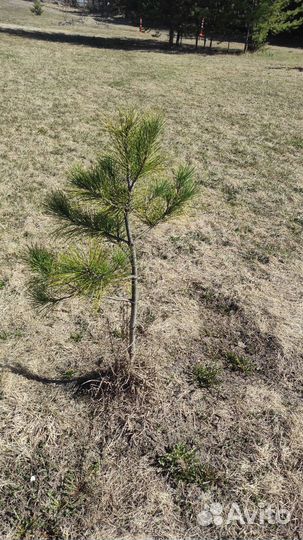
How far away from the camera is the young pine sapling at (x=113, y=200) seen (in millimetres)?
2049

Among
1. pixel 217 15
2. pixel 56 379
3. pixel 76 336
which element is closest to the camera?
pixel 56 379

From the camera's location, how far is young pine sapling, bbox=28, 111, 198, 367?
2.05m

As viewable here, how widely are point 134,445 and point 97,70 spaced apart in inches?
579

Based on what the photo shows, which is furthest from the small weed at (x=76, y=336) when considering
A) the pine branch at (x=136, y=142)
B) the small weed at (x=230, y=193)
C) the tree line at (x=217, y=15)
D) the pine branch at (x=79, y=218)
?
the tree line at (x=217, y=15)

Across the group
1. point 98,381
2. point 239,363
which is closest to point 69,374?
point 98,381

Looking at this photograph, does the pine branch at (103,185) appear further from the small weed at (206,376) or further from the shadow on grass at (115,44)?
the shadow on grass at (115,44)

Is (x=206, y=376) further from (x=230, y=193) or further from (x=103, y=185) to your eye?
(x=230, y=193)

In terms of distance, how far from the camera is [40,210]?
17.9 feet

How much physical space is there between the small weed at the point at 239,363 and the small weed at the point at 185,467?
0.89m

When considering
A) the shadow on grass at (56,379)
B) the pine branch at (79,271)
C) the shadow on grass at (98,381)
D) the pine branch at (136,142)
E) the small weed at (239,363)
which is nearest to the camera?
the pine branch at (136,142)

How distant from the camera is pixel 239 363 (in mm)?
3314

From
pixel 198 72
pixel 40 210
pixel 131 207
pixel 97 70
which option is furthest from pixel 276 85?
pixel 131 207

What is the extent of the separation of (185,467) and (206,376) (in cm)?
79

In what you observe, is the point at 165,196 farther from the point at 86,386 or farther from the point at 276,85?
the point at 276,85
